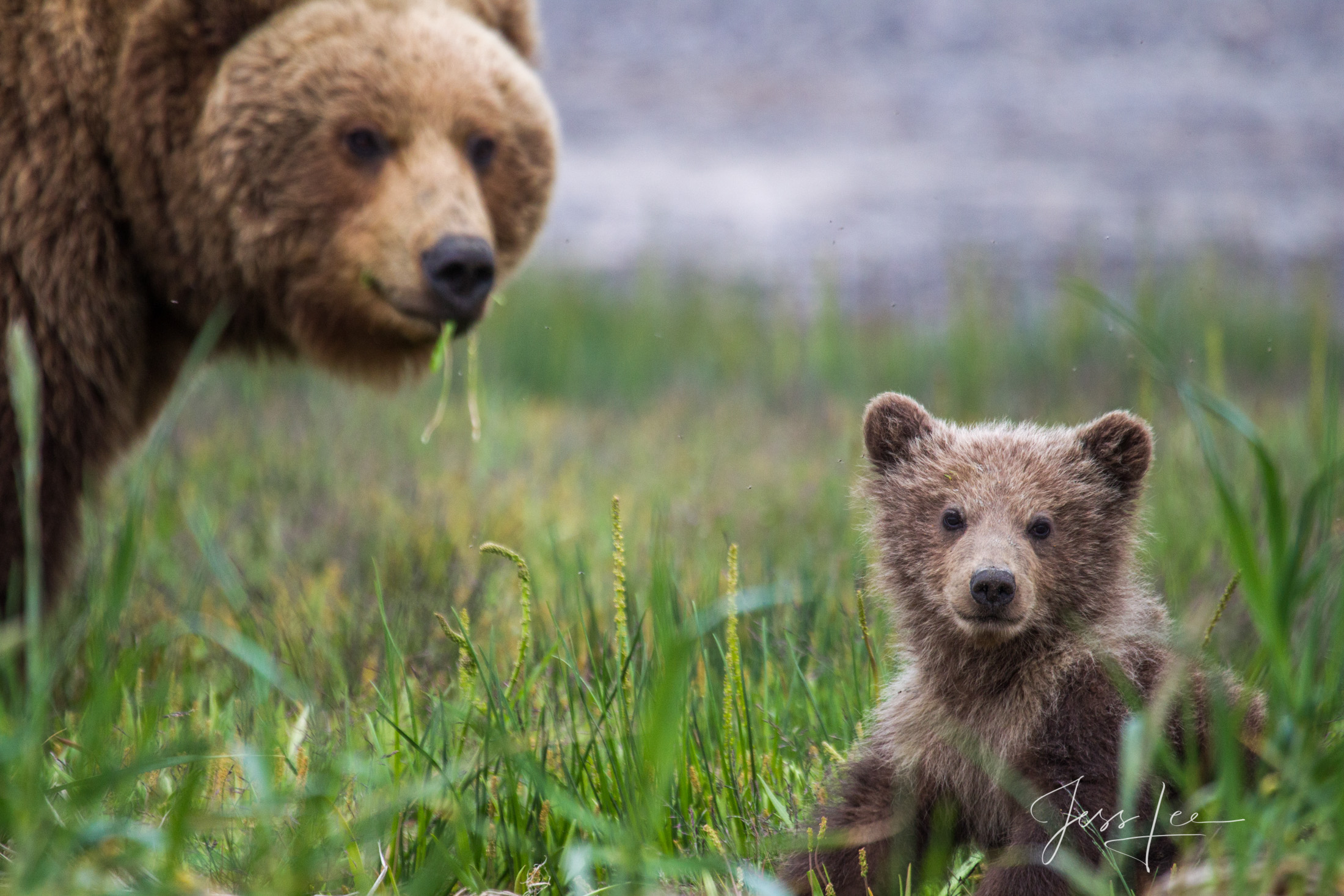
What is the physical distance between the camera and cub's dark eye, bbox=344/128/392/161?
13.9 feet

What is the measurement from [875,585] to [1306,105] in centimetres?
2138

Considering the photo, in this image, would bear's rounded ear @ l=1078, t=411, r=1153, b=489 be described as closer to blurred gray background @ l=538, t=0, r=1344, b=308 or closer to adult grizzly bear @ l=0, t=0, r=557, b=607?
adult grizzly bear @ l=0, t=0, r=557, b=607

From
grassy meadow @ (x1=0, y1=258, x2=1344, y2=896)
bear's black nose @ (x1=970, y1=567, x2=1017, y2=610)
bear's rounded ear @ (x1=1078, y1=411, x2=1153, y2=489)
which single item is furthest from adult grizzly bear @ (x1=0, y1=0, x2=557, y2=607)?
bear's black nose @ (x1=970, y1=567, x2=1017, y2=610)

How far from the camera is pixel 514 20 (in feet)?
16.2

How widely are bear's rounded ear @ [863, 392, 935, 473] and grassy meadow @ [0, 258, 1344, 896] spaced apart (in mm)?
297

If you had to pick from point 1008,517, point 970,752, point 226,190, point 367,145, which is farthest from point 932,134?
point 970,752

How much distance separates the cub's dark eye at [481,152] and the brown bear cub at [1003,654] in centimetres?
225

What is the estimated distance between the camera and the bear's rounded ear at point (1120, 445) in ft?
8.04

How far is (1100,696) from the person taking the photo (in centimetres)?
225

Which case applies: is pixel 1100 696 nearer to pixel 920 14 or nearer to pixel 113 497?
pixel 113 497

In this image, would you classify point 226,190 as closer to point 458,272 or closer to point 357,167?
point 357,167
